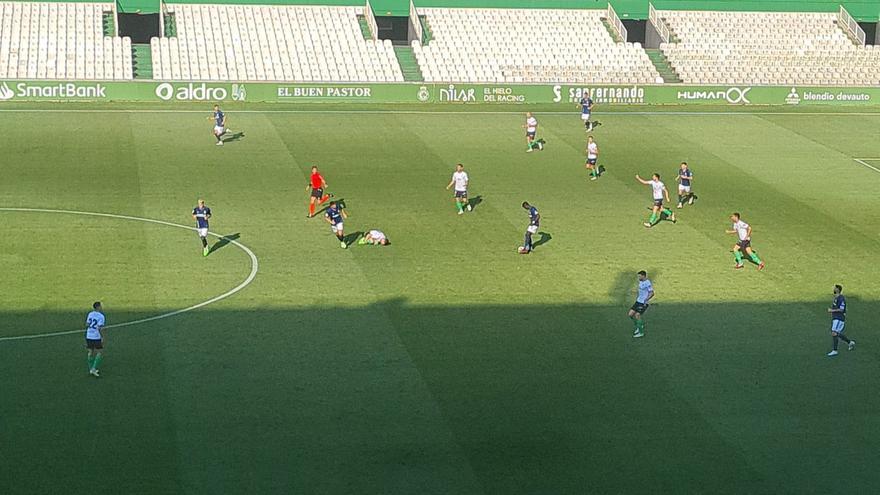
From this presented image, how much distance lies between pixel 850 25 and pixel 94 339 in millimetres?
67434

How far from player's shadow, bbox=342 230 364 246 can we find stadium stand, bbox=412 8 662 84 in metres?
32.1

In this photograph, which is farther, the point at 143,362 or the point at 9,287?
the point at 9,287

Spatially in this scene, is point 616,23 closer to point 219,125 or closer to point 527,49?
point 527,49

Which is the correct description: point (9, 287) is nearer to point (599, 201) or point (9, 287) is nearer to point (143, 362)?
point (143, 362)

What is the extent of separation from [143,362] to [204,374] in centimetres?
159

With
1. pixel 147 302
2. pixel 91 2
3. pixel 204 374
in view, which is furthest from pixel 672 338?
pixel 91 2

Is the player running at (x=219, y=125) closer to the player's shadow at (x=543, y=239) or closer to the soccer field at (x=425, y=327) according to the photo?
the soccer field at (x=425, y=327)

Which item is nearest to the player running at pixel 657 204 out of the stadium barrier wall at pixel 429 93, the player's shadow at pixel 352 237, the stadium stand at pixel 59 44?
the player's shadow at pixel 352 237

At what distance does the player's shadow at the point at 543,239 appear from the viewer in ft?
125

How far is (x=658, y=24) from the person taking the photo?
79125 millimetres

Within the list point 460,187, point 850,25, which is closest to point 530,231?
point 460,187

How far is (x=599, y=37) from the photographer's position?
251ft

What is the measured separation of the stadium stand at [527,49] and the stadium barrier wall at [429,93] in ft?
7.07

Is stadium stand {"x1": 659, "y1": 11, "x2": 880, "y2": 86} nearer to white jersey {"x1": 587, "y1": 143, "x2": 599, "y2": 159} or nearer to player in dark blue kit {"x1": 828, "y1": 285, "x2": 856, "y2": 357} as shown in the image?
white jersey {"x1": 587, "y1": 143, "x2": 599, "y2": 159}
